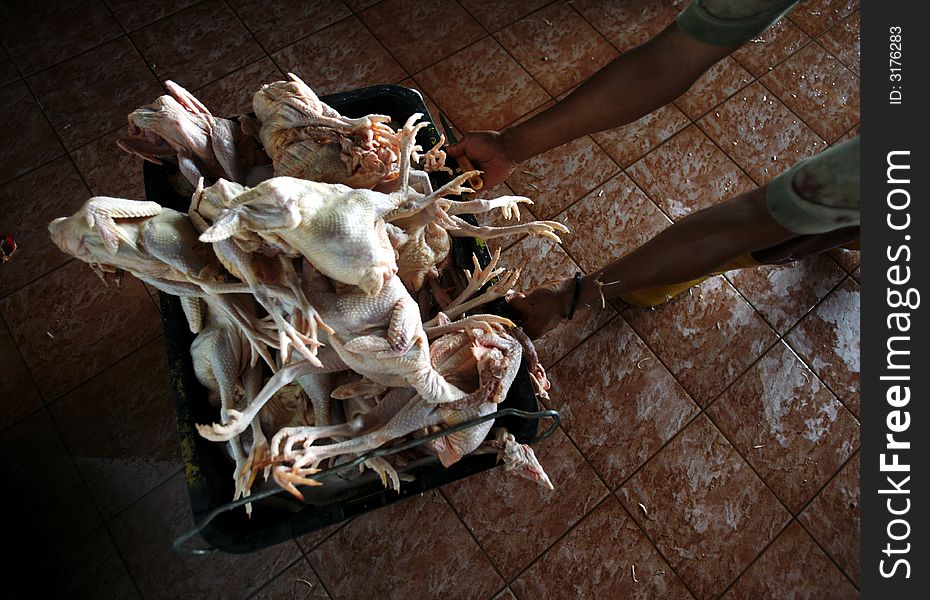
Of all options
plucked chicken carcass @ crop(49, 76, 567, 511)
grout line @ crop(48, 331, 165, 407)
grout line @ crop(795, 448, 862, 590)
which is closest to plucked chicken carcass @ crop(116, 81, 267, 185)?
plucked chicken carcass @ crop(49, 76, 567, 511)

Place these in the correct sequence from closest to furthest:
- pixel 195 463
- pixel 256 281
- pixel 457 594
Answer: pixel 256 281 → pixel 195 463 → pixel 457 594

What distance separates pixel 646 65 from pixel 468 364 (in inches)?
29.7

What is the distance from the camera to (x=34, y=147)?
Answer: 1856mm

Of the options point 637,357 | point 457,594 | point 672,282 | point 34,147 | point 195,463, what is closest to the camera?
point 195,463

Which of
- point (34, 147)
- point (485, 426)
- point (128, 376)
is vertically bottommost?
point (128, 376)

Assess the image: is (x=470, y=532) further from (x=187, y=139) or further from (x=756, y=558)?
(x=187, y=139)

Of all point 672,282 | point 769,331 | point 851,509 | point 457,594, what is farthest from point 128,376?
point 851,509

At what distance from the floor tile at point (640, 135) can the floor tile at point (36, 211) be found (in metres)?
1.61

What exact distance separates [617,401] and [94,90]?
6.15 feet

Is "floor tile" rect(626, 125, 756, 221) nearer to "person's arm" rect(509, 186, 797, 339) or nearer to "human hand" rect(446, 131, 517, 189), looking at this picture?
"human hand" rect(446, 131, 517, 189)

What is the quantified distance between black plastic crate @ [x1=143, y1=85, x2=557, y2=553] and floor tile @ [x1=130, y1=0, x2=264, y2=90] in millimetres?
880

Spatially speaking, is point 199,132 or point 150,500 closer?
point 199,132

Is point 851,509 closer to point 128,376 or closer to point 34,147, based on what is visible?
point 128,376

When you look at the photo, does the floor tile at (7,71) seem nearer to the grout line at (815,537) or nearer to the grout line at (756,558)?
the grout line at (756,558)
